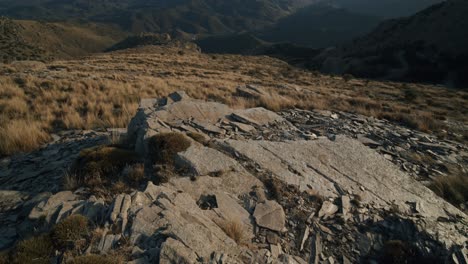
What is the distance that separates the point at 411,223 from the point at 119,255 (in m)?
6.66

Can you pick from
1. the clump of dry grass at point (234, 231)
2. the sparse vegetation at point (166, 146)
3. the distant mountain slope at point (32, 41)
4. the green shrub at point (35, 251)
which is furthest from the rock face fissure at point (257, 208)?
the distant mountain slope at point (32, 41)

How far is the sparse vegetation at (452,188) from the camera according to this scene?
823 cm

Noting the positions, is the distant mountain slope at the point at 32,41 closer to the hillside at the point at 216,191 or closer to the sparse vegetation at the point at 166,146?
the hillside at the point at 216,191

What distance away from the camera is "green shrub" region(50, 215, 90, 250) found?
4401 mm

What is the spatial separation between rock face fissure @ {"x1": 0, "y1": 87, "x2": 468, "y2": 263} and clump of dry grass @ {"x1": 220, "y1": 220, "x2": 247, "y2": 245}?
0.8 inches

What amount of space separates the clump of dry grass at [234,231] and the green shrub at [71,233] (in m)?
2.55

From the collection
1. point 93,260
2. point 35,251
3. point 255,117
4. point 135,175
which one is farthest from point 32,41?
point 93,260

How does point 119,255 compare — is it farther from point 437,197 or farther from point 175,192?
point 437,197

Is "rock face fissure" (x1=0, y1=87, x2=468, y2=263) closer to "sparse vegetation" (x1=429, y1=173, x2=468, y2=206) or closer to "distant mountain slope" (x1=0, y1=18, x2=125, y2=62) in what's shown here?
"sparse vegetation" (x1=429, y1=173, x2=468, y2=206)

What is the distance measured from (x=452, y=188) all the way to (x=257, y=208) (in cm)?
705

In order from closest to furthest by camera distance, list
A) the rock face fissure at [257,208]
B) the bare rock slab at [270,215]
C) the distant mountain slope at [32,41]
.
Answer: the rock face fissure at [257,208] < the bare rock slab at [270,215] < the distant mountain slope at [32,41]

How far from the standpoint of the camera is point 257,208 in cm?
622

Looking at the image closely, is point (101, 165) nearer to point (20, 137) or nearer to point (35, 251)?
point (35, 251)

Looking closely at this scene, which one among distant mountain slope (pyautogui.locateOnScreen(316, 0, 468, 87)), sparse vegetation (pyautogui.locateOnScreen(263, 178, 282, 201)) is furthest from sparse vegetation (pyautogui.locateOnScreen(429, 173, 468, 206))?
distant mountain slope (pyautogui.locateOnScreen(316, 0, 468, 87))
